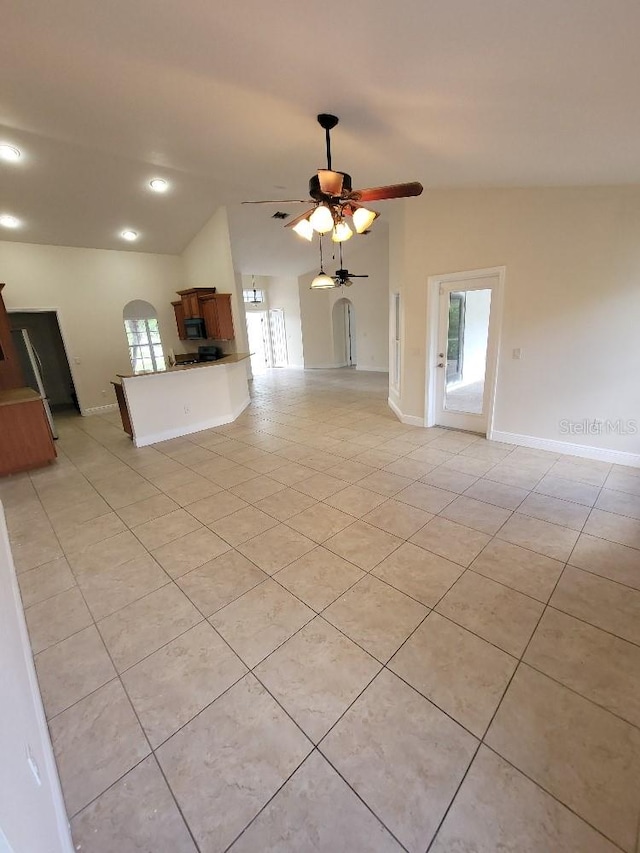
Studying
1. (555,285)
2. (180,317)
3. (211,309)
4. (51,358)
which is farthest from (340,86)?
(51,358)

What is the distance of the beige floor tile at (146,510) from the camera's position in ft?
10.0

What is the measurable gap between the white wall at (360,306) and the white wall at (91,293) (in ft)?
13.9

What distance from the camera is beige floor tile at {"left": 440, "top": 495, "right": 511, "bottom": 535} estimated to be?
2711 mm

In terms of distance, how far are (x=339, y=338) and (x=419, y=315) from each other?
21.8ft

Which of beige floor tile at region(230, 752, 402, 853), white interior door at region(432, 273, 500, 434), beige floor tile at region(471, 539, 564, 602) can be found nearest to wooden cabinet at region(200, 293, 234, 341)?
white interior door at region(432, 273, 500, 434)

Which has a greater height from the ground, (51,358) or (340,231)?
(340,231)

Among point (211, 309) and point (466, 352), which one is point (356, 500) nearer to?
point (466, 352)

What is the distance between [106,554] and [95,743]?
139 cm

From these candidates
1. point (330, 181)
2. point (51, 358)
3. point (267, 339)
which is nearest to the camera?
point (330, 181)

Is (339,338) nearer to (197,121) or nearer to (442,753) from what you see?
(197,121)

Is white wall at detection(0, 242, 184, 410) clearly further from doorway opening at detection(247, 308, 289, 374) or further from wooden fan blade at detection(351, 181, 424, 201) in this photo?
wooden fan blade at detection(351, 181, 424, 201)

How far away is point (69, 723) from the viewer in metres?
1.51

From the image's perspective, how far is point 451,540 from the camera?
256cm

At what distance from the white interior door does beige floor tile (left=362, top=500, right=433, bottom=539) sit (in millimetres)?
2163
